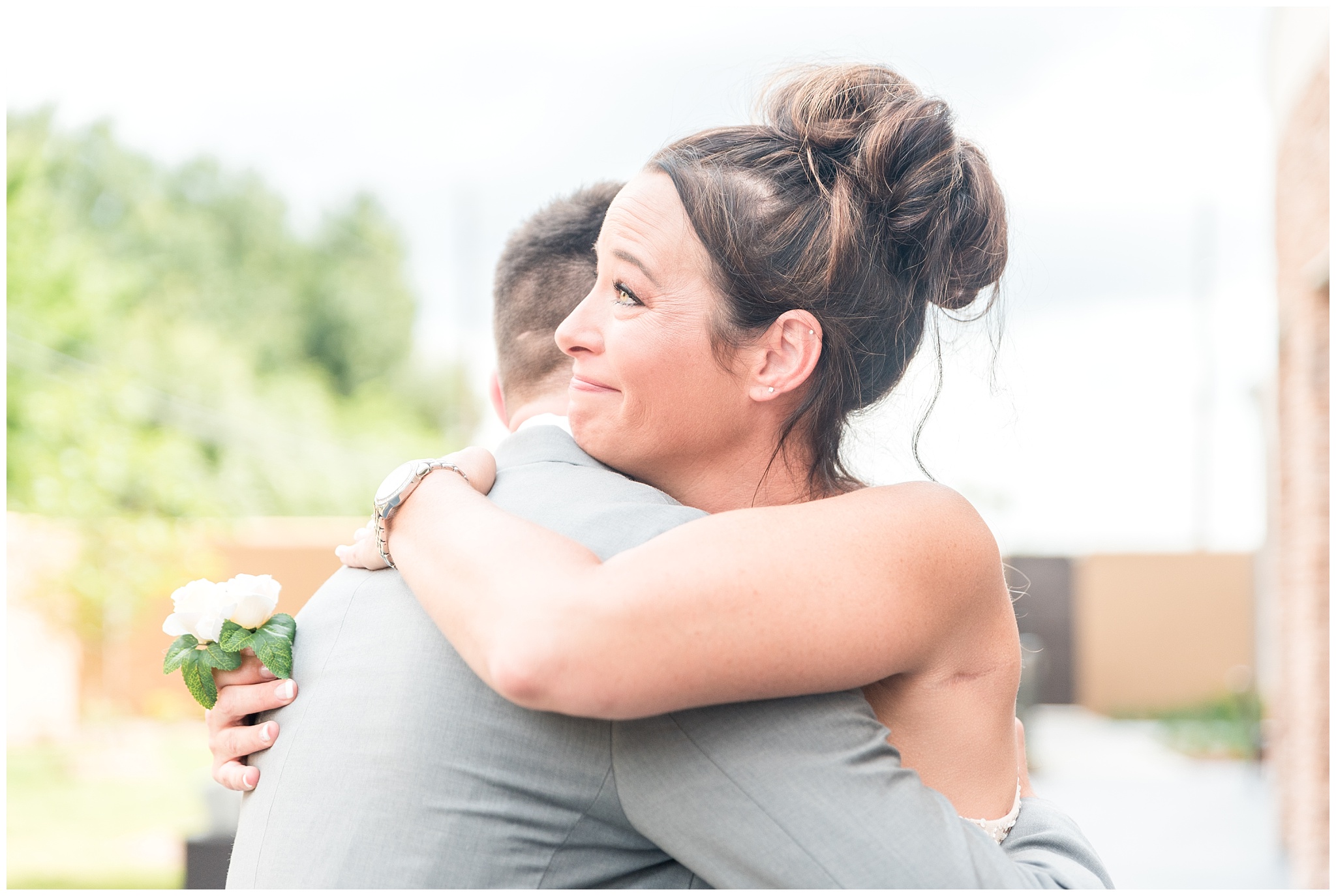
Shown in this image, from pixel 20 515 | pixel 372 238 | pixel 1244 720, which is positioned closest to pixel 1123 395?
pixel 1244 720

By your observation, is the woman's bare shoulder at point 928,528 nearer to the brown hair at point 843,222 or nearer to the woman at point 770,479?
the woman at point 770,479

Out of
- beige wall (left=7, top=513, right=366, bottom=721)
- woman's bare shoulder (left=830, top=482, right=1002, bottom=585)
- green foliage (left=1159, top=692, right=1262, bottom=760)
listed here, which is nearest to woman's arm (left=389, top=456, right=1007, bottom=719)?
woman's bare shoulder (left=830, top=482, right=1002, bottom=585)

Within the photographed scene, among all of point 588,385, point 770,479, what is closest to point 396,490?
point 588,385

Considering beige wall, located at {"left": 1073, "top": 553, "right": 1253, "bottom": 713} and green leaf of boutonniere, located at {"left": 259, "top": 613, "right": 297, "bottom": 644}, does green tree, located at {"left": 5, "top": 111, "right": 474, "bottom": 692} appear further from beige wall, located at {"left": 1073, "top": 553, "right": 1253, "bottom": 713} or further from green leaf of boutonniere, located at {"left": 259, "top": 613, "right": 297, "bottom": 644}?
beige wall, located at {"left": 1073, "top": 553, "right": 1253, "bottom": 713}

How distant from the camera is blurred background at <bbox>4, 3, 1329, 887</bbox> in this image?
236 inches

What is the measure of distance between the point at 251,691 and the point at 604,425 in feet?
2.02

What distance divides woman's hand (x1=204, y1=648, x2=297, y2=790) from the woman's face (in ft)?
1.86

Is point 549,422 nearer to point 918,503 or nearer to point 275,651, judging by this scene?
point 275,651

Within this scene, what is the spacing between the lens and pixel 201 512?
15.3m

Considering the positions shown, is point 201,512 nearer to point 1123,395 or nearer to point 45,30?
point 45,30

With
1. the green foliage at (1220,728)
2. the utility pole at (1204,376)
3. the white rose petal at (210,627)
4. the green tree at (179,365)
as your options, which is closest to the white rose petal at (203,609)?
the white rose petal at (210,627)

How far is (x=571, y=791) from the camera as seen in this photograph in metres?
1.30

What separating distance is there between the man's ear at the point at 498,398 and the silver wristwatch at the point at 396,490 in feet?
1.78

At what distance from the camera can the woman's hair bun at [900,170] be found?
1693 millimetres
